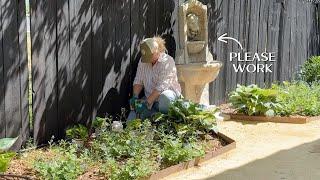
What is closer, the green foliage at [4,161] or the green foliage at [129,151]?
the green foliage at [4,161]

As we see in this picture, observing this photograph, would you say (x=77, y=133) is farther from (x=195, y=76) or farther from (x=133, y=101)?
(x=195, y=76)

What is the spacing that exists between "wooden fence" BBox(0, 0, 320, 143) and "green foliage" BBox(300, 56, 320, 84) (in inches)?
124

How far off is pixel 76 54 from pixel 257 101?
2995 millimetres

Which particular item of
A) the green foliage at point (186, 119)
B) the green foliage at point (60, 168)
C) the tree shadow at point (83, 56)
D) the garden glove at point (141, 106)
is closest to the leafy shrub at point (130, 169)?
the green foliage at point (60, 168)

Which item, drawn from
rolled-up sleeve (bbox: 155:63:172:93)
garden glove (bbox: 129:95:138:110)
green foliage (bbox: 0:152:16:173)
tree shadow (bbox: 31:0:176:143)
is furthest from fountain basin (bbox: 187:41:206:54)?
green foliage (bbox: 0:152:16:173)

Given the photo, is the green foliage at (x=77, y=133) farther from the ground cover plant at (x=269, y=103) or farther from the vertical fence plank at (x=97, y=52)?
the ground cover plant at (x=269, y=103)

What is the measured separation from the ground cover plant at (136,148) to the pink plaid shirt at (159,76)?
0.36 meters

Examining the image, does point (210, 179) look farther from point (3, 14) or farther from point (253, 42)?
point (253, 42)

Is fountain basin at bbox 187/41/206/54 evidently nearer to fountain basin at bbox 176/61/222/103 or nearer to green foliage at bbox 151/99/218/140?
fountain basin at bbox 176/61/222/103

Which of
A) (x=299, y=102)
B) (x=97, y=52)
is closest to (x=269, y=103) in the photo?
(x=299, y=102)

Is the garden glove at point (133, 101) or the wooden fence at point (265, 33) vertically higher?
the wooden fence at point (265, 33)

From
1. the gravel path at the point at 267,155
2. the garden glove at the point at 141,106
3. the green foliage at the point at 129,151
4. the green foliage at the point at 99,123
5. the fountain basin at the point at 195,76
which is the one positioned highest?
the fountain basin at the point at 195,76

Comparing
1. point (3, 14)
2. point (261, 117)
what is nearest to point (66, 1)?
point (3, 14)

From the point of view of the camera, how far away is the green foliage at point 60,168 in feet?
13.1
